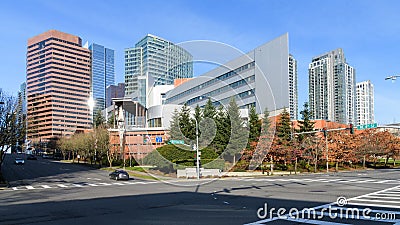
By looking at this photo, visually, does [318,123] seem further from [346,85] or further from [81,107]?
[81,107]

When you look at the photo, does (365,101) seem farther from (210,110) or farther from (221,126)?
(210,110)

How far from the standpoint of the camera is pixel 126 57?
16.1 metres

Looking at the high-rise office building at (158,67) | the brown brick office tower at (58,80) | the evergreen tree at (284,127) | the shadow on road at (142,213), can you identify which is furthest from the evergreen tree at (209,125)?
the brown brick office tower at (58,80)

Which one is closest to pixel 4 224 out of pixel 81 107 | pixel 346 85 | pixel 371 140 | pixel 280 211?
pixel 280 211

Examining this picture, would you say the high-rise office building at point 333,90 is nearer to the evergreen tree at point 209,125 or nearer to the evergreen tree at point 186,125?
the evergreen tree at point 186,125

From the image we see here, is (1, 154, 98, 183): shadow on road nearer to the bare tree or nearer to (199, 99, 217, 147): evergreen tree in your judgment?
the bare tree

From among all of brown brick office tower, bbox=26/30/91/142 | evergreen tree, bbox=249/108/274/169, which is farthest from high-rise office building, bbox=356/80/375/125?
brown brick office tower, bbox=26/30/91/142

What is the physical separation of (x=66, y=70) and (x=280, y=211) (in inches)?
7605

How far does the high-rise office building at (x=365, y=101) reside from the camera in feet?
408

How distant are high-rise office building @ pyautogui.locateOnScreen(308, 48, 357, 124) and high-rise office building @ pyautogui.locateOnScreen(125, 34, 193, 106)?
10938cm

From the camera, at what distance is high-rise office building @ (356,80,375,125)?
124m

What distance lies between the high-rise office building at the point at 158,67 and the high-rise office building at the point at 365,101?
123 m

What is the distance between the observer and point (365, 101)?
126 m

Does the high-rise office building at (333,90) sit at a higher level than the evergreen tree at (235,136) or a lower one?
higher
